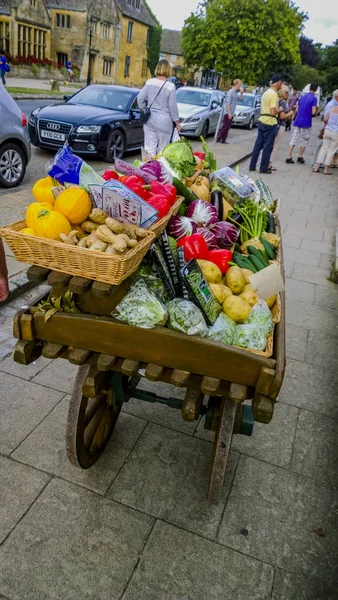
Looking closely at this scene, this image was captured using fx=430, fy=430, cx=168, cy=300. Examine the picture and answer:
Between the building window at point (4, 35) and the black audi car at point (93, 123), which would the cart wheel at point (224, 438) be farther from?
the building window at point (4, 35)

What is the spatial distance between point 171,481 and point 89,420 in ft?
1.91

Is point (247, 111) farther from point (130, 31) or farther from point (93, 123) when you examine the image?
point (130, 31)

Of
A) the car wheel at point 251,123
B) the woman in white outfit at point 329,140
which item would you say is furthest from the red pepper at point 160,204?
the car wheel at point 251,123

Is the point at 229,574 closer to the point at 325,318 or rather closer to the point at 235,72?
the point at 325,318

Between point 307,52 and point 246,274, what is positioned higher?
point 307,52

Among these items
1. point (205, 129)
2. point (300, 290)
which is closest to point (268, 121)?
point (205, 129)

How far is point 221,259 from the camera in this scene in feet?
7.48

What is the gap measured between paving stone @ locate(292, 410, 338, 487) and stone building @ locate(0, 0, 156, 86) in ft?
125

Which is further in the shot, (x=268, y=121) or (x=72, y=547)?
(x=268, y=121)

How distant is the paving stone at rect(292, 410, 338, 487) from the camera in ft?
8.48

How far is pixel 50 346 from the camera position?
1.92 metres

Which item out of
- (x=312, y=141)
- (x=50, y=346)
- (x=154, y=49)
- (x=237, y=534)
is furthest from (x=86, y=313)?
(x=154, y=49)

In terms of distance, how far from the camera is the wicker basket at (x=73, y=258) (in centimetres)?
157

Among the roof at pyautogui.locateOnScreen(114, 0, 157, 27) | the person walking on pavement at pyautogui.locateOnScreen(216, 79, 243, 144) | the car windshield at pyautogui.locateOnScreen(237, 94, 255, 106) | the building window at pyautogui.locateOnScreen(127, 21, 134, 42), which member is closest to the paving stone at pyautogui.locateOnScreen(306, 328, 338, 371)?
the person walking on pavement at pyautogui.locateOnScreen(216, 79, 243, 144)
